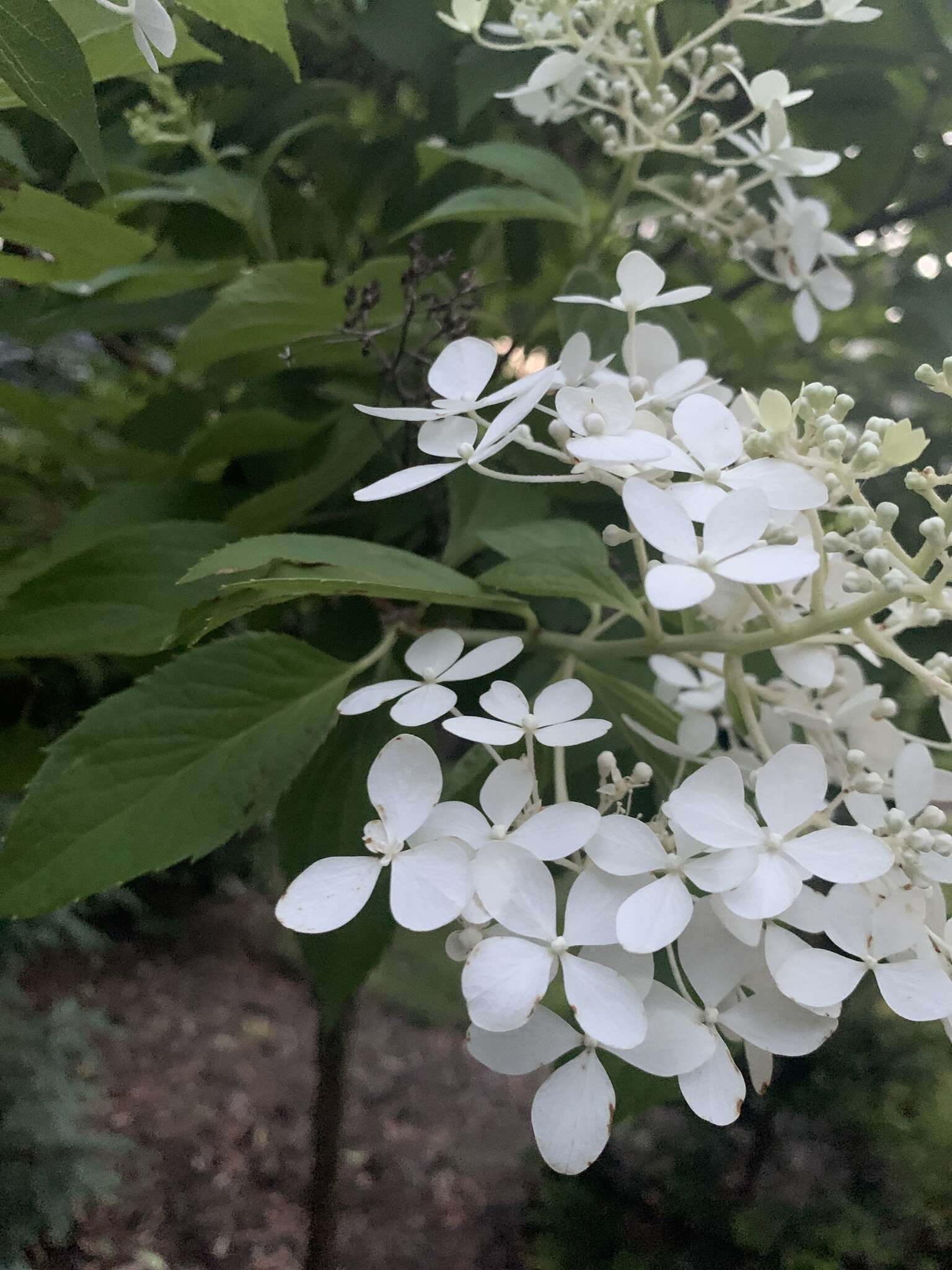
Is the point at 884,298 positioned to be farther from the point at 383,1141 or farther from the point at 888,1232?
the point at 383,1141

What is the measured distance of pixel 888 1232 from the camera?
66 cm

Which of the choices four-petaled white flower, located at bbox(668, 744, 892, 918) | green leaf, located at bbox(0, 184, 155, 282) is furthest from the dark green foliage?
green leaf, located at bbox(0, 184, 155, 282)

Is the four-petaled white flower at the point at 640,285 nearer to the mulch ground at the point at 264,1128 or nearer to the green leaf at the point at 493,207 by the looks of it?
the green leaf at the point at 493,207

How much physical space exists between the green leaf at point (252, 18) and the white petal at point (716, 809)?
24 centimetres

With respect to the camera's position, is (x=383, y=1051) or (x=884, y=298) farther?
(x=383, y=1051)

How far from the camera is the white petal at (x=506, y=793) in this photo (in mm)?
206

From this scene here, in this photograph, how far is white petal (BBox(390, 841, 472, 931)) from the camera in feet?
0.60

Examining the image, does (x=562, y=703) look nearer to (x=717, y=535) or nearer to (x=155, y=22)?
(x=717, y=535)

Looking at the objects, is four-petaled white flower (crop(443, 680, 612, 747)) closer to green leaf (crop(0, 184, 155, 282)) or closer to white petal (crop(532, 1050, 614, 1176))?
white petal (crop(532, 1050, 614, 1176))

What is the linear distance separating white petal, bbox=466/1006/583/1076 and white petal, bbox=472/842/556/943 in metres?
0.02

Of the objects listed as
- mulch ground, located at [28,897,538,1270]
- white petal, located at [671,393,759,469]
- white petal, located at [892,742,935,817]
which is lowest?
mulch ground, located at [28,897,538,1270]

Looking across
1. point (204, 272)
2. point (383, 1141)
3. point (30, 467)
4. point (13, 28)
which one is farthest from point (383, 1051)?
point (13, 28)

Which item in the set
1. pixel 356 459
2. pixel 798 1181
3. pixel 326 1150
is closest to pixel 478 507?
pixel 356 459

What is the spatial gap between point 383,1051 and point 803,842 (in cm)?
96
